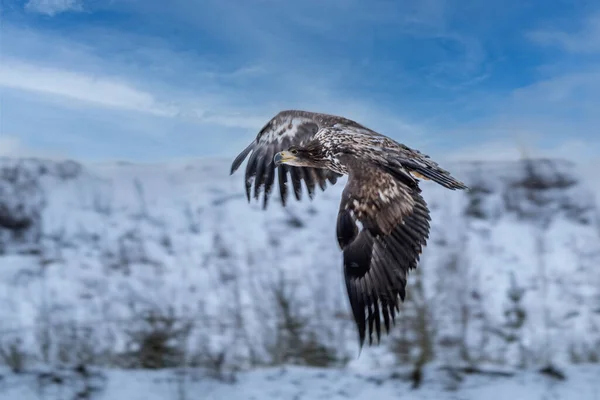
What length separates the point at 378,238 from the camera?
4477 millimetres

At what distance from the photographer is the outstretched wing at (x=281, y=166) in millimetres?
5523

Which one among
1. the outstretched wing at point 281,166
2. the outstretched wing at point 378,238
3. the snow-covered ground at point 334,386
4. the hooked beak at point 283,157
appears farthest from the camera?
the snow-covered ground at point 334,386

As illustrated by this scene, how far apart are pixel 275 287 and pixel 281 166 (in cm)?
146

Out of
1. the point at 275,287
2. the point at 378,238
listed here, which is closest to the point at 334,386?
the point at 275,287

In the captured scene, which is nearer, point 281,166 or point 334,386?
point 281,166

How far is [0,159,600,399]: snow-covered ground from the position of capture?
670cm

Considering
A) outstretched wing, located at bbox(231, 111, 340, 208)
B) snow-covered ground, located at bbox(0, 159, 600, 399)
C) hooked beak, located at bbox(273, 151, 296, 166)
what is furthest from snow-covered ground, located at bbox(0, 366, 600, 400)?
hooked beak, located at bbox(273, 151, 296, 166)

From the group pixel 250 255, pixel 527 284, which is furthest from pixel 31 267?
pixel 527 284

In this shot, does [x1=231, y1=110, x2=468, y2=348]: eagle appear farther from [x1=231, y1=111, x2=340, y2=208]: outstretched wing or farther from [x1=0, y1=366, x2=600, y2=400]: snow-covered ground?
[x1=0, y1=366, x2=600, y2=400]: snow-covered ground

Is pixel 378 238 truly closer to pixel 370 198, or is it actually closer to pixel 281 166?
pixel 370 198

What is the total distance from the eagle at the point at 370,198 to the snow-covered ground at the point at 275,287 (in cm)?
121

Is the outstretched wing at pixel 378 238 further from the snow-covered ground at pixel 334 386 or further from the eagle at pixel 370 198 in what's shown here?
the snow-covered ground at pixel 334 386

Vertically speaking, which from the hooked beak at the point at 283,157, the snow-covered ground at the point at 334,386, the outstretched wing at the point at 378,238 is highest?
the hooked beak at the point at 283,157

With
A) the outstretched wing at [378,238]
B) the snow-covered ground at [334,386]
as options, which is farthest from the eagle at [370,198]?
the snow-covered ground at [334,386]
